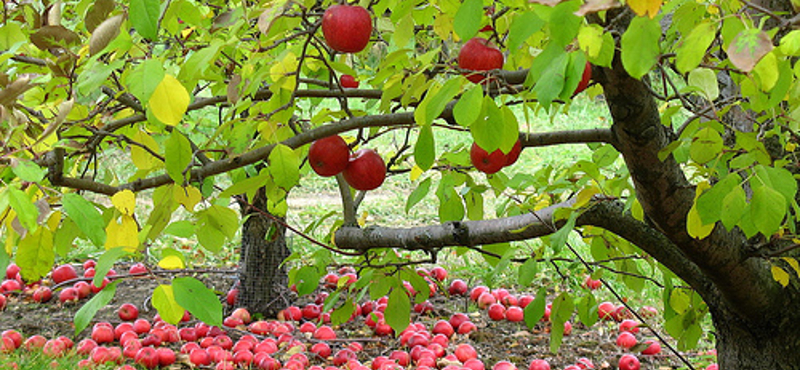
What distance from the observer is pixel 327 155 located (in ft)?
6.31

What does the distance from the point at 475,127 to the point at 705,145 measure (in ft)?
1.97

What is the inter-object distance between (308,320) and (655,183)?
254 cm

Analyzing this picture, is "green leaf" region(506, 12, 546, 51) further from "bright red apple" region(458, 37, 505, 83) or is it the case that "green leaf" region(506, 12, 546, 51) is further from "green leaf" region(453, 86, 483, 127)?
"bright red apple" region(458, 37, 505, 83)

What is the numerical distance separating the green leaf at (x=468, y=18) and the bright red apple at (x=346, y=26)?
0.50 meters

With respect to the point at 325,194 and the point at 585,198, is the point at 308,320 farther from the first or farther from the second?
the point at 325,194

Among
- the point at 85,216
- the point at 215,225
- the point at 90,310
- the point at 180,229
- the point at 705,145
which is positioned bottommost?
the point at 90,310

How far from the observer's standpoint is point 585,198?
5.25 ft

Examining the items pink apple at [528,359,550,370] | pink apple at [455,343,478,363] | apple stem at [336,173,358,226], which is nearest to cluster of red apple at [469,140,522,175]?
apple stem at [336,173,358,226]

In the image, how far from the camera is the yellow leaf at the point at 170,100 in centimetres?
110

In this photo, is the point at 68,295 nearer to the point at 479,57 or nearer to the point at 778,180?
the point at 479,57

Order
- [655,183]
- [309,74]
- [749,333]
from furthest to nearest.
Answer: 1. [309,74]
2. [749,333]
3. [655,183]

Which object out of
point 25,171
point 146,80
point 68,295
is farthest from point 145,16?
point 68,295

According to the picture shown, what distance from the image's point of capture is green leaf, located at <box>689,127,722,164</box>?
1.43m

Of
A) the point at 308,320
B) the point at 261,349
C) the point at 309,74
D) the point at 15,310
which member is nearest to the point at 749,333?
the point at 309,74
